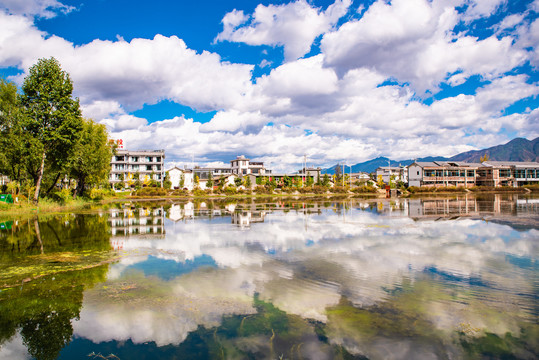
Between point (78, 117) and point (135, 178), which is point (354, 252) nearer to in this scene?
point (78, 117)

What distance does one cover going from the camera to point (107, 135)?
51531 mm

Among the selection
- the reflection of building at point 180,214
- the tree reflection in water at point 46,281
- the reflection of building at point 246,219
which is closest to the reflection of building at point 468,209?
the reflection of building at point 246,219

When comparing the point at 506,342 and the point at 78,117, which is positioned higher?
the point at 78,117

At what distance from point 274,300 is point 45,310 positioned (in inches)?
234

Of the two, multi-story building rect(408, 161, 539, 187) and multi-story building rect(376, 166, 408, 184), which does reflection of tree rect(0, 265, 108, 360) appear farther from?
multi-story building rect(376, 166, 408, 184)

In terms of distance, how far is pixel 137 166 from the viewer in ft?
347

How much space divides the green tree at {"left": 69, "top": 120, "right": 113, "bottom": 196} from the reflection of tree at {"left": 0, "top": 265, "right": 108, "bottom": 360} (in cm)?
3234

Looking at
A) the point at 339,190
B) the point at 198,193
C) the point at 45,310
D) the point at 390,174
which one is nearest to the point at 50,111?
the point at 45,310

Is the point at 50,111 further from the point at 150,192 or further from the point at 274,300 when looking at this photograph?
the point at 150,192

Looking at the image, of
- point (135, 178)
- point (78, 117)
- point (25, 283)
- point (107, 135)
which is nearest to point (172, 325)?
point (25, 283)

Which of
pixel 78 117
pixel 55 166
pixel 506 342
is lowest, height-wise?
pixel 506 342

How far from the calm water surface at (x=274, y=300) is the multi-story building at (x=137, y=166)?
92.7 metres

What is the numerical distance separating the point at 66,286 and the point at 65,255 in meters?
5.06

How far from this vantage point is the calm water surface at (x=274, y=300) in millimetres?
6094
